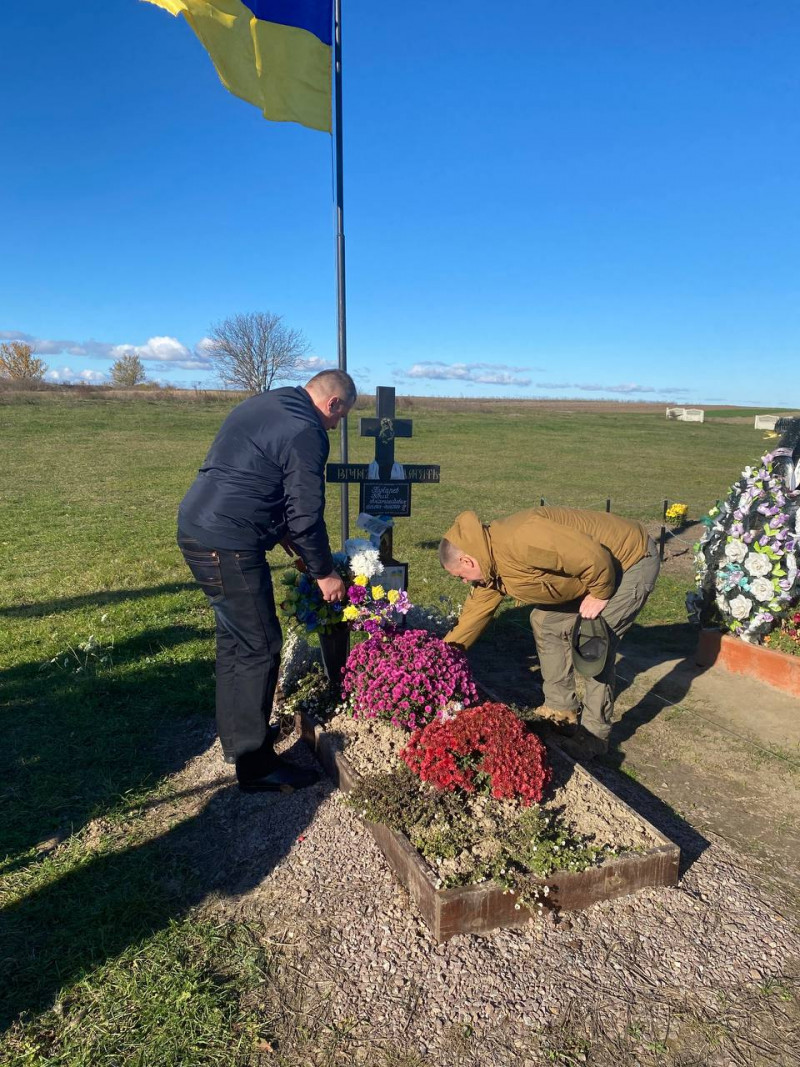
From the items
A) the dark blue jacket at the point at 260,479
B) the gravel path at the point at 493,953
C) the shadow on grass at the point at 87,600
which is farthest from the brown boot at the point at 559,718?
the shadow on grass at the point at 87,600

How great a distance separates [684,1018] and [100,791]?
3054mm

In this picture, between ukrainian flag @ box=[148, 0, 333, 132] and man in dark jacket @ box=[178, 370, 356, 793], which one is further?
ukrainian flag @ box=[148, 0, 333, 132]

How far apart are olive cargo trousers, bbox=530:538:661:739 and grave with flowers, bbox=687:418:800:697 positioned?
5.57 ft

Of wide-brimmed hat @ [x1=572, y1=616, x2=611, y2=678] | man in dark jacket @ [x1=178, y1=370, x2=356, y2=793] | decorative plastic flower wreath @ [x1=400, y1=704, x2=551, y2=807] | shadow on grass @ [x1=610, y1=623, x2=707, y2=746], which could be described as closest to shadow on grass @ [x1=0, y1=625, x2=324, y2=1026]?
man in dark jacket @ [x1=178, y1=370, x2=356, y2=793]

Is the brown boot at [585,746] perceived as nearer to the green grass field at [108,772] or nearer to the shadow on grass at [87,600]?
the green grass field at [108,772]

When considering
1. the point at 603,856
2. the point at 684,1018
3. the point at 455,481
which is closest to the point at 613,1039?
the point at 684,1018

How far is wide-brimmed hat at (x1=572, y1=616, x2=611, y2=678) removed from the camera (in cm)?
405

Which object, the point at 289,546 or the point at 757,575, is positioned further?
the point at 757,575

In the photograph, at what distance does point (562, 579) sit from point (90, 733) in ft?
10.4

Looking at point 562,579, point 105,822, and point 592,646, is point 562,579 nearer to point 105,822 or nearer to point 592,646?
point 592,646

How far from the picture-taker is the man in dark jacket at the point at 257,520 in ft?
11.4

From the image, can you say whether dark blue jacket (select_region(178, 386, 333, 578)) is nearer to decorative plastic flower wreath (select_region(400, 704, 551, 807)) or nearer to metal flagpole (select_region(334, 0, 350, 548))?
decorative plastic flower wreath (select_region(400, 704, 551, 807))

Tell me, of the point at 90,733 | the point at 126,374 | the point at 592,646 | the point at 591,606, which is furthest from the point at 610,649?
the point at 126,374

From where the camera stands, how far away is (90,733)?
454 cm
